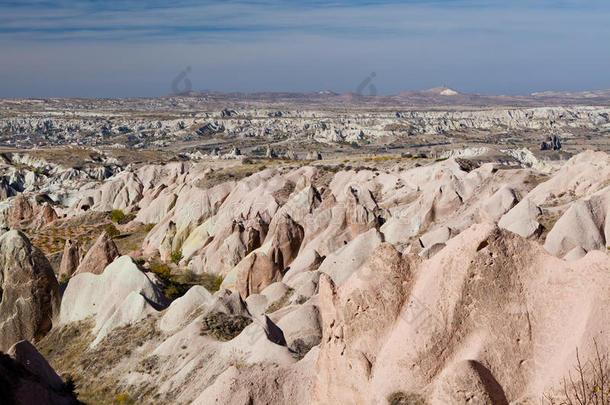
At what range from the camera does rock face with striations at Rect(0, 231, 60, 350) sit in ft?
92.1

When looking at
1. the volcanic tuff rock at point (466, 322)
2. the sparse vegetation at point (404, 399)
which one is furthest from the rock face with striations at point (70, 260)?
the sparse vegetation at point (404, 399)

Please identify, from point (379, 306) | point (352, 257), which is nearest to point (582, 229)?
point (352, 257)

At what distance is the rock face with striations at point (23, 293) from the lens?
28.1 meters

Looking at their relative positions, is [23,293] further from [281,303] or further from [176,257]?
[176,257]

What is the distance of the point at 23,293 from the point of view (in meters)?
28.4

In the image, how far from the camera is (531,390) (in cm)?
1167

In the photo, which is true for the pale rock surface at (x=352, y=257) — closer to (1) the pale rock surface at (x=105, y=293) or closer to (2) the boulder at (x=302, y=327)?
(2) the boulder at (x=302, y=327)

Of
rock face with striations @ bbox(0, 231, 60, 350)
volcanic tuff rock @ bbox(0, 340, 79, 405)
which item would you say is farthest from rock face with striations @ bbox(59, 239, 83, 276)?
volcanic tuff rock @ bbox(0, 340, 79, 405)

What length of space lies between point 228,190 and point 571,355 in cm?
5233

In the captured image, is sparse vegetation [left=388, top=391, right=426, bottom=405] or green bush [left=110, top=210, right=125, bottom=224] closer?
sparse vegetation [left=388, top=391, right=426, bottom=405]

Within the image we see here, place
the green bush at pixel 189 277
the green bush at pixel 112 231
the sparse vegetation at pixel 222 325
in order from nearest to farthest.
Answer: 1. the sparse vegetation at pixel 222 325
2. the green bush at pixel 189 277
3. the green bush at pixel 112 231

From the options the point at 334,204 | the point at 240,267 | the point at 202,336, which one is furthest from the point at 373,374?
the point at 334,204

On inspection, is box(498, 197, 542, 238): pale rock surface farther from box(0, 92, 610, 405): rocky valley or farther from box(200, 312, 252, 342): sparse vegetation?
box(200, 312, 252, 342): sparse vegetation

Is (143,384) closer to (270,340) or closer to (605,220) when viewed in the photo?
(270,340)
